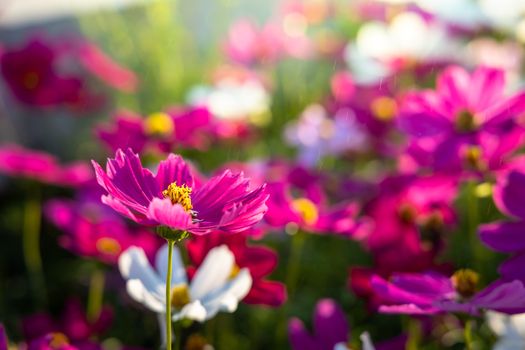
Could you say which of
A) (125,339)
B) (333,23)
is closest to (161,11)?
(125,339)

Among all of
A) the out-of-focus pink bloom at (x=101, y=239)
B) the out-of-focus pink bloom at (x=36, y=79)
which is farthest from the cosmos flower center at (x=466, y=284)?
the out-of-focus pink bloom at (x=36, y=79)

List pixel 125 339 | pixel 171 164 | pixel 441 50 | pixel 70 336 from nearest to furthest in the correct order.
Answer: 1. pixel 171 164
2. pixel 70 336
3. pixel 125 339
4. pixel 441 50

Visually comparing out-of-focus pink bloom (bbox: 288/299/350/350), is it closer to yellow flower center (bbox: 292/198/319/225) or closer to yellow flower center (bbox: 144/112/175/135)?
yellow flower center (bbox: 292/198/319/225)

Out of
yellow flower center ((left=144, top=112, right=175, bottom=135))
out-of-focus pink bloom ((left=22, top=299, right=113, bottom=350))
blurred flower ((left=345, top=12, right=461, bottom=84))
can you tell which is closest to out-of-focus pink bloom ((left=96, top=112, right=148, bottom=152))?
yellow flower center ((left=144, top=112, right=175, bottom=135))

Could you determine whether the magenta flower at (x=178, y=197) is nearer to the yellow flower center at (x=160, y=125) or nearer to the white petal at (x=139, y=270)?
the white petal at (x=139, y=270)

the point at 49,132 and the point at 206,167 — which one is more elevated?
the point at 49,132

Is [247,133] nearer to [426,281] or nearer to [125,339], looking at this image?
[125,339]
